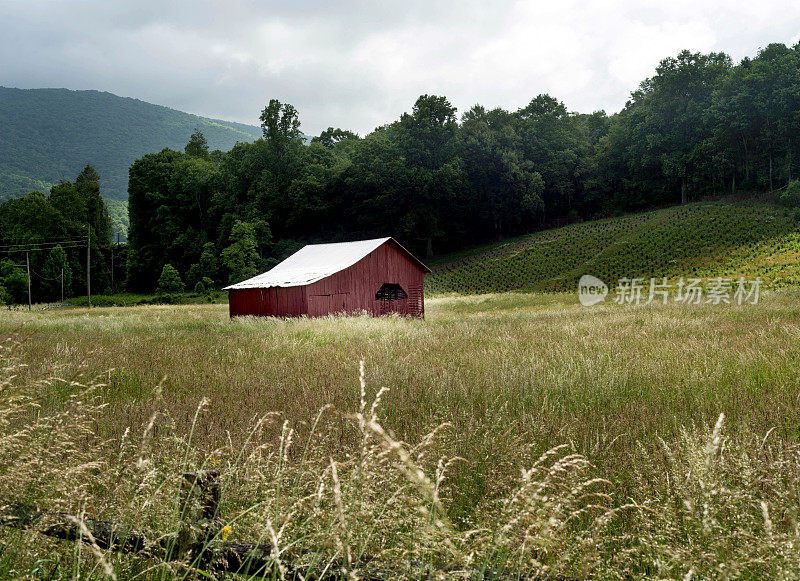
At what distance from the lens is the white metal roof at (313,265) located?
23.6 m

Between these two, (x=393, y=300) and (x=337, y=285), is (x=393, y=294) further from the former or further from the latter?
(x=337, y=285)

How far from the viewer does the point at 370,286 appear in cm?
2622

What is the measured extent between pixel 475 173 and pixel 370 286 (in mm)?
46929

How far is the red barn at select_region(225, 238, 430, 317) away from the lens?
23.0m

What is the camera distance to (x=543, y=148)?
244ft

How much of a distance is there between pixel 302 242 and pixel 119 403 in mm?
60998

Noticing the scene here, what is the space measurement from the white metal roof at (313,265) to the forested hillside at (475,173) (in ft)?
92.8

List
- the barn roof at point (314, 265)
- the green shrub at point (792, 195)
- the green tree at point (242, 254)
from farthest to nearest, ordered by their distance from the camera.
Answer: the green tree at point (242, 254) → the green shrub at point (792, 195) → the barn roof at point (314, 265)

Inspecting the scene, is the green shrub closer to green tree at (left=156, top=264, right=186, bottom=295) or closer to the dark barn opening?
the dark barn opening

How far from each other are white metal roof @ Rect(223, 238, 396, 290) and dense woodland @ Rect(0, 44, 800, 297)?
28.4 metres

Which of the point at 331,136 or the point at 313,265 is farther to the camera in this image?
the point at 331,136

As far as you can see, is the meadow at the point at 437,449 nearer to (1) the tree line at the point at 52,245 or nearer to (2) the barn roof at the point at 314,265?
(2) the barn roof at the point at 314,265

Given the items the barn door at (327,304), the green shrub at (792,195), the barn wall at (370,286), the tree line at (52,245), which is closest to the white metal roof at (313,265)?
the barn wall at (370,286)

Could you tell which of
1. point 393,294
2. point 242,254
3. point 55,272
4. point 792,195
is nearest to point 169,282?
point 242,254
